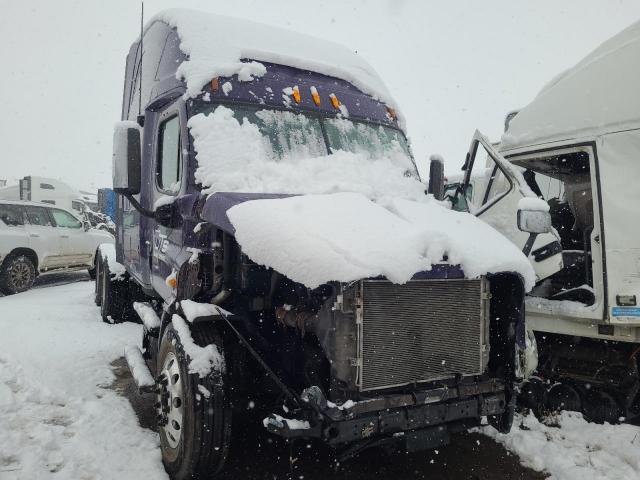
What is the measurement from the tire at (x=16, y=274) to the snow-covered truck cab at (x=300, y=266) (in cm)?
744

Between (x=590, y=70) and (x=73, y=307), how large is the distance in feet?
27.3

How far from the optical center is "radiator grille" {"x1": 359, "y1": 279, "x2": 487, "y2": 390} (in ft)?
8.79

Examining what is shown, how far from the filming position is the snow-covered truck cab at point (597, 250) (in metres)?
4.33

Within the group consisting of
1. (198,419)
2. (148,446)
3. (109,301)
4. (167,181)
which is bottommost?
(148,446)

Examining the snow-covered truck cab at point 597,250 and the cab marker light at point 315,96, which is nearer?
→ the cab marker light at point 315,96

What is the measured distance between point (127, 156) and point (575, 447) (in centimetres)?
418

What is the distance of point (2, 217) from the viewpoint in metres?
10.5

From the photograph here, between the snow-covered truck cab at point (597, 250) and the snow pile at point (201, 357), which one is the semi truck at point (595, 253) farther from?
the snow pile at point (201, 357)

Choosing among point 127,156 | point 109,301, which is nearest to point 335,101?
point 127,156

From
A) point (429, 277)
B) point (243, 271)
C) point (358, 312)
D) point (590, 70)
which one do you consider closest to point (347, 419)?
point (358, 312)

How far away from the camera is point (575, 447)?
12.8 feet

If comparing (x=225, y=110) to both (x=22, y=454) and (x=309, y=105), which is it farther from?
(x=22, y=454)

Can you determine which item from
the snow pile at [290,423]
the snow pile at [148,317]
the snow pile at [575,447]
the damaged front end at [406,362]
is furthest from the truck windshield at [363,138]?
the snow pile at [575,447]

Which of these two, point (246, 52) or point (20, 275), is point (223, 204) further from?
point (20, 275)
